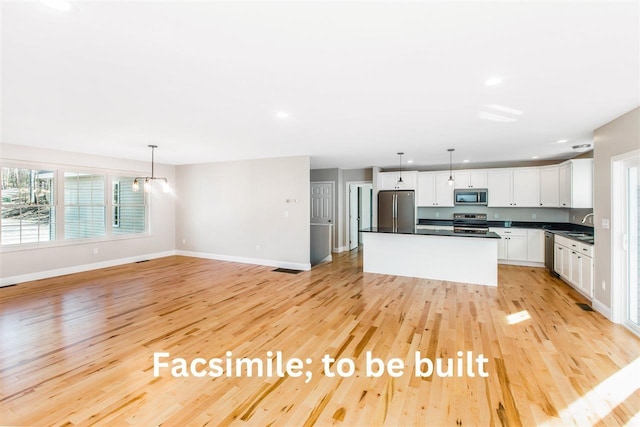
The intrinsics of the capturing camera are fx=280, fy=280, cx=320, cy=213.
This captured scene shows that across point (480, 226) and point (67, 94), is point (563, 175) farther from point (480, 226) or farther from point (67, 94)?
point (67, 94)

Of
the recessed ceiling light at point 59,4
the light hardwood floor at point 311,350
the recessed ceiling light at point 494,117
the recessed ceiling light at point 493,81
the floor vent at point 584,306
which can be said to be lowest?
the light hardwood floor at point 311,350

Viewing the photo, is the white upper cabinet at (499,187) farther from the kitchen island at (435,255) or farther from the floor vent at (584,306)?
the floor vent at (584,306)

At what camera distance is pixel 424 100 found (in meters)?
2.90

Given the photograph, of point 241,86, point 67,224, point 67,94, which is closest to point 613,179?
point 241,86

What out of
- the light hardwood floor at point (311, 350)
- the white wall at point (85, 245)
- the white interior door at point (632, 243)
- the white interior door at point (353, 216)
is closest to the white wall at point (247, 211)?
the white wall at point (85, 245)

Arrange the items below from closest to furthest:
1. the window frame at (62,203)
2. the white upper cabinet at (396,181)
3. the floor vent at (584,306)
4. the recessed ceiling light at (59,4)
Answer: the recessed ceiling light at (59,4)
the floor vent at (584,306)
the window frame at (62,203)
the white upper cabinet at (396,181)

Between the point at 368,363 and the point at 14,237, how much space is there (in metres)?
6.59

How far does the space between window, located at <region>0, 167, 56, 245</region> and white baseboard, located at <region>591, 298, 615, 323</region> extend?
9.22m

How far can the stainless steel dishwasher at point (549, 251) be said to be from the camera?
5660mm

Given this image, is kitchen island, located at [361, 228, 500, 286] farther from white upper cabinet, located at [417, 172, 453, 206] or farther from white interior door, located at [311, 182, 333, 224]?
white interior door, located at [311, 182, 333, 224]

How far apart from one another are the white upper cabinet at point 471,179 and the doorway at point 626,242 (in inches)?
141

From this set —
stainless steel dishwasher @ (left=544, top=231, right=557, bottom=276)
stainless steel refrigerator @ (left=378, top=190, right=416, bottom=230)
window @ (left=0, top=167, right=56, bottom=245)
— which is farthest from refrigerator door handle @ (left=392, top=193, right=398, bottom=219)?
window @ (left=0, top=167, right=56, bottom=245)

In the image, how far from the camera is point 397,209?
7348mm

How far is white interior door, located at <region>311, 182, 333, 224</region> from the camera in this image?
8.38m
